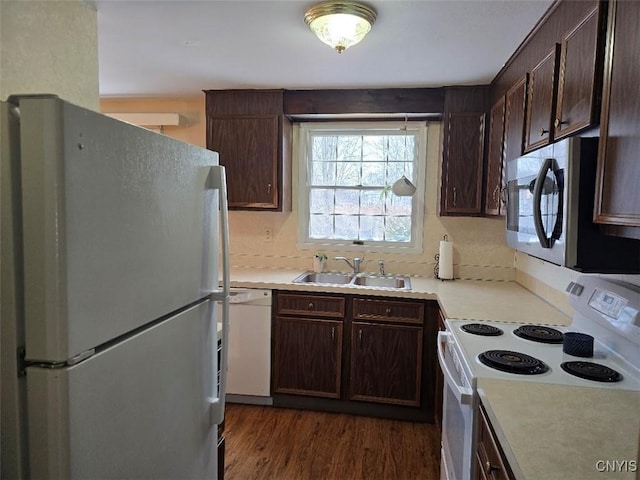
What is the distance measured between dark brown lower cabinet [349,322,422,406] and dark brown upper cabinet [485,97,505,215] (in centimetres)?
94

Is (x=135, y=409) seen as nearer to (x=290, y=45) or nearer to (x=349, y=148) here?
(x=290, y=45)

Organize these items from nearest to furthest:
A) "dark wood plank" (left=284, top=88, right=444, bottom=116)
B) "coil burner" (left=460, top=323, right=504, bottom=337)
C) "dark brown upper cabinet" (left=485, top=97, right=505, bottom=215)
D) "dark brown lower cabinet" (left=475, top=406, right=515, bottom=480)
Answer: "dark brown lower cabinet" (left=475, top=406, right=515, bottom=480), "coil burner" (left=460, top=323, right=504, bottom=337), "dark brown upper cabinet" (left=485, top=97, right=505, bottom=215), "dark wood plank" (left=284, top=88, right=444, bottom=116)

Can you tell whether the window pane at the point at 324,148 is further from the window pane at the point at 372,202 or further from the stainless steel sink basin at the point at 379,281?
the stainless steel sink basin at the point at 379,281

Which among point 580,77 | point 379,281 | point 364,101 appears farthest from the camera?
point 379,281

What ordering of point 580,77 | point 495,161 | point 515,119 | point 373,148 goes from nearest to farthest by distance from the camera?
point 580,77 → point 515,119 → point 495,161 → point 373,148

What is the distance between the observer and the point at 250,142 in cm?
322

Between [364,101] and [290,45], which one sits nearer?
[290,45]

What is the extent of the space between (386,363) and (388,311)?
0.36 metres

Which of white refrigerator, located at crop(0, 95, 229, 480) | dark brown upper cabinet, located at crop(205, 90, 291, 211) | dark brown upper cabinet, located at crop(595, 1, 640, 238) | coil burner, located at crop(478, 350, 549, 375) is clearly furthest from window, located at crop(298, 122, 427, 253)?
white refrigerator, located at crop(0, 95, 229, 480)

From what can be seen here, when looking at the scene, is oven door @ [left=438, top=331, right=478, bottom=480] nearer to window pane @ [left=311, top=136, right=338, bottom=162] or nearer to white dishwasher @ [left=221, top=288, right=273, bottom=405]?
white dishwasher @ [left=221, top=288, right=273, bottom=405]

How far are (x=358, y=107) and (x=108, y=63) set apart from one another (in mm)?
1692

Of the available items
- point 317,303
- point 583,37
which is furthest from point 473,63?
point 317,303

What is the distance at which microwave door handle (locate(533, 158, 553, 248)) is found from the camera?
140 cm

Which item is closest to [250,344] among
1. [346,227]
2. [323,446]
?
[323,446]
